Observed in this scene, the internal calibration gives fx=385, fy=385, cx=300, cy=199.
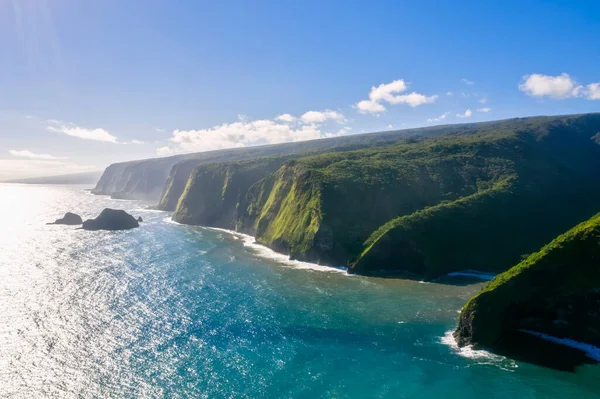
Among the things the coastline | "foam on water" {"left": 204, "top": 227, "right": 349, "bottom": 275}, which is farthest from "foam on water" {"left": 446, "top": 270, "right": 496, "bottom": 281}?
"foam on water" {"left": 204, "top": 227, "right": 349, "bottom": 275}

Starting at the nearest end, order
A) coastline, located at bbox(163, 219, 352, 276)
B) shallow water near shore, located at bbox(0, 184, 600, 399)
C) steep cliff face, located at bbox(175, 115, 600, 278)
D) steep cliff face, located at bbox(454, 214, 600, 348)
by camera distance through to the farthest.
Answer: shallow water near shore, located at bbox(0, 184, 600, 399), steep cliff face, located at bbox(454, 214, 600, 348), steep cliff face, located at bbox(175, 115, 600, 278), coastline, located at bbox(163, 219, 352, 276)

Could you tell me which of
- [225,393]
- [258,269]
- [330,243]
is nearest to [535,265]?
[225,393]

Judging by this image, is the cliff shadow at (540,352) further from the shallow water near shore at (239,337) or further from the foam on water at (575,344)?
the shallow water near shore at (239,337)

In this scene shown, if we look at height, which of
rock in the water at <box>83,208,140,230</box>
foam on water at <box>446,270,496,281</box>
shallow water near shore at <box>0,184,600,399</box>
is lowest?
foam on water at <box>446,270,496,281</box>

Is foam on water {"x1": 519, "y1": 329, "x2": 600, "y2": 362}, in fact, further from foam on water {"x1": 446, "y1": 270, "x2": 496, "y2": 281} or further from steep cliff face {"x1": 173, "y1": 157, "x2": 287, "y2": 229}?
steep cliff face {"x1": 173, "y1": 157, "x2": 287, "y2": 229}

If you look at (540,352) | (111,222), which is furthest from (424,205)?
(111,222)

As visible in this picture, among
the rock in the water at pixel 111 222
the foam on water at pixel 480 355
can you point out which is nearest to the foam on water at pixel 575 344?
the foam on water at pixel 480 355
